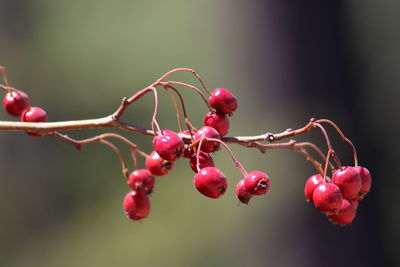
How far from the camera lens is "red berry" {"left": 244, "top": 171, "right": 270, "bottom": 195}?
139cm

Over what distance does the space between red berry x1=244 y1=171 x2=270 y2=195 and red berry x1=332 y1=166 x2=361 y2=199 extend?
7.6 inches

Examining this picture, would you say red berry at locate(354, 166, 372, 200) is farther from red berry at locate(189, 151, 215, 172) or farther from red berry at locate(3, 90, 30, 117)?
red berry at locate(3, 90, 30, 117)

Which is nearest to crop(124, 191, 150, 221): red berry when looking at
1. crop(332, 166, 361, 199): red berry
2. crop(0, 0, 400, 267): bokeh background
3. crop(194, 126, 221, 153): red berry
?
crop(194, 126, 221, 153): red berry

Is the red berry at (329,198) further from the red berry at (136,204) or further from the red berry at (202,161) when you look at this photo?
the red berry at (136,204)

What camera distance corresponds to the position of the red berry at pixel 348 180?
4.79 ft

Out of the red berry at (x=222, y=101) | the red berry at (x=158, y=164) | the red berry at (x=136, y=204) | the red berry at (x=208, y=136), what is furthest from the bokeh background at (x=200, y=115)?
the red berry at (x=208, y=136)

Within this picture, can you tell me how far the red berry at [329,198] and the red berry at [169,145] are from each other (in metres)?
0.36

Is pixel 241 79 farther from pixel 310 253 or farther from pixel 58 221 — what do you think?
pixel 58 221

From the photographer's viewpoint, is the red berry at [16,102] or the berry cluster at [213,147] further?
the red berry at [16,102]

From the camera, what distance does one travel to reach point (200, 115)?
9102 mm

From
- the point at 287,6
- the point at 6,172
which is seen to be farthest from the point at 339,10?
the point at 6,172

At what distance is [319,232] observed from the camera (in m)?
3.99

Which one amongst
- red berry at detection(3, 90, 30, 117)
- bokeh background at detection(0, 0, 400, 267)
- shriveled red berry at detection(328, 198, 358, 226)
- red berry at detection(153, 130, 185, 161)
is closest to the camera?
red berry at detection(153, 130, 185, 161)

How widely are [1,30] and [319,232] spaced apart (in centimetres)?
609
